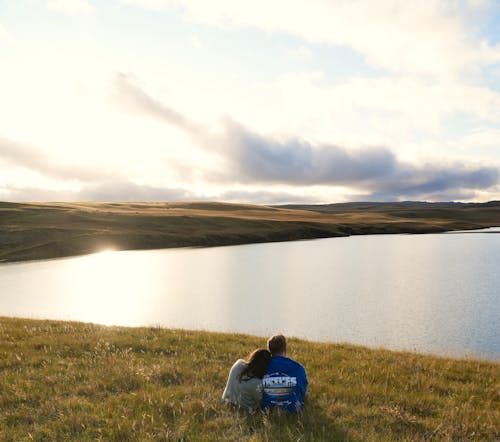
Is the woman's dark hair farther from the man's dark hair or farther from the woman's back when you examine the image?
the man's dark hair

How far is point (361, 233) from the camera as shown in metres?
144

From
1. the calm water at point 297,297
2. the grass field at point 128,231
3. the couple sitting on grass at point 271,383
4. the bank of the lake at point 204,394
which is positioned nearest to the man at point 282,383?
the couple sitting on grass at point 271,383

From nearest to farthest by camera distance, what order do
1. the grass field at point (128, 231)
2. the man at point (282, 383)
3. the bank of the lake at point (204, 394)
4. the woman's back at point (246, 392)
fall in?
the bank of the lake at point (204, 394), the man at point (282, 383), the woman's back at point (246, 392), the grass field at point (128, 231)

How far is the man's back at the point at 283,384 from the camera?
825 centimetres

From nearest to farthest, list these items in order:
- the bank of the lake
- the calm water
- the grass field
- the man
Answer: the bank of the lake, the man, the calm water, the grass field

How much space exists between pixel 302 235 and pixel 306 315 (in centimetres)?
9889

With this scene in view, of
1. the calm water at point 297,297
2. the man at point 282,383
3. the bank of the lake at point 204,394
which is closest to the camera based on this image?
the bank of the lake at point 204,394

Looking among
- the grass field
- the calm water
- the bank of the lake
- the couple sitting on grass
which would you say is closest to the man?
the couple sitting on grass

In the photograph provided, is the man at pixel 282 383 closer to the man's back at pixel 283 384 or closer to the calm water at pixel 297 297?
the man's back at pixel 283 384

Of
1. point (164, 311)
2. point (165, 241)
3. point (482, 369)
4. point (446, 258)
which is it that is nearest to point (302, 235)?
point (165, 241)

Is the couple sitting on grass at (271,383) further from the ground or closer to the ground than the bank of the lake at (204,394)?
further from the ground

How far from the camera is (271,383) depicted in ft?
27.0

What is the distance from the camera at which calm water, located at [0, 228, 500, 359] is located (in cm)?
2423

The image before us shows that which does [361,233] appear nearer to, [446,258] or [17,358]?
[446,258]
